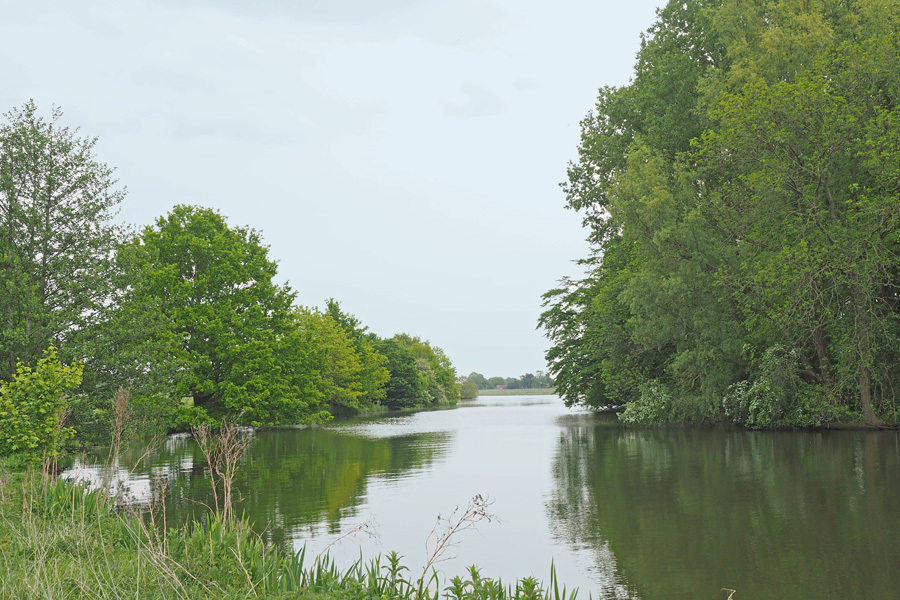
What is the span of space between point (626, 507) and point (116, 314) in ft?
52.0

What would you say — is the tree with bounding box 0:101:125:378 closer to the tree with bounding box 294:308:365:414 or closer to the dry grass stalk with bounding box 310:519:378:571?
the dry grass stalk with bounding box 310:519:378:571

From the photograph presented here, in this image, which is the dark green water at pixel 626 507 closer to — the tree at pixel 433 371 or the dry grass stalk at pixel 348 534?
the dry grass stalk at pixel 348 534

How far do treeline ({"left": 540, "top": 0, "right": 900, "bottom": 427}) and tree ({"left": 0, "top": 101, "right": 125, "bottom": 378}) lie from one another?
2012cm

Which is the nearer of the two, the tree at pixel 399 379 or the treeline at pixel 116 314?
the treeline at pixel 116 314

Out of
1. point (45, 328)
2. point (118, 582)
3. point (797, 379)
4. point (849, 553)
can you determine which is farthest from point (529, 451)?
point (118, 582)

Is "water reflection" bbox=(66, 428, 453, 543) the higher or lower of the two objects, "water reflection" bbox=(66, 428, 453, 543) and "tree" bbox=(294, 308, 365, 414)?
the lower

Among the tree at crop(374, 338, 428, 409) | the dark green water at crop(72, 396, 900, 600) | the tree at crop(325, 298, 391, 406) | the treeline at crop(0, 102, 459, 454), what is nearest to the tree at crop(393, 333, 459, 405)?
the tree at crop(374, 338, 428, 409)

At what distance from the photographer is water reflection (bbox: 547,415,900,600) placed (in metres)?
8.35

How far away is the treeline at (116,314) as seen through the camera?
1917 cm

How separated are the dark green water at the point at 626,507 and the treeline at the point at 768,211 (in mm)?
3554

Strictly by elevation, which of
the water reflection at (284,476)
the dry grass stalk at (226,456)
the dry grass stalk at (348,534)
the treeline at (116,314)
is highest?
the treeline at (116,314)

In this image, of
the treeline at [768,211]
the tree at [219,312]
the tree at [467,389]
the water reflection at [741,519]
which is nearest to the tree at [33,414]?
the water reflection at [741,519]

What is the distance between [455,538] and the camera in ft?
40.0

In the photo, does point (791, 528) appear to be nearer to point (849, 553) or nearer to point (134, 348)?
point (849, 553)
